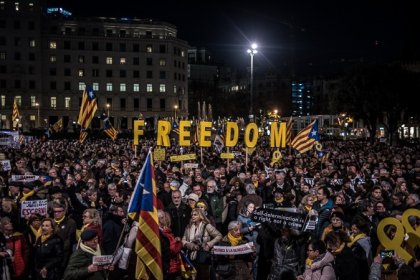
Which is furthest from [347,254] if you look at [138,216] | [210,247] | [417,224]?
[138,216]

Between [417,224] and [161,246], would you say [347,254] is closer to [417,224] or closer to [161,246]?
[417,224]

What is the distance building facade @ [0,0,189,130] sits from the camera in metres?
93.1

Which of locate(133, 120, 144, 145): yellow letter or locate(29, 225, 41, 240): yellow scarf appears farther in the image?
locate(133, 120, 144, 145): yellow letter

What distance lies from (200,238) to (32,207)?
3395 millimetres

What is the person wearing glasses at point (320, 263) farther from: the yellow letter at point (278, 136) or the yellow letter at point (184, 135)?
the yellow letter at point (278, 136)

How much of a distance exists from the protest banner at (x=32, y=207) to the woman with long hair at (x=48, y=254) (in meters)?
1.96

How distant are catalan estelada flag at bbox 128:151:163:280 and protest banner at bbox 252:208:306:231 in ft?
6.50

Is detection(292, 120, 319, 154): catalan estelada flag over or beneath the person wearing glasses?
over

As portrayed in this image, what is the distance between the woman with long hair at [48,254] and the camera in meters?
7.93

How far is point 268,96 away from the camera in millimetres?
140000

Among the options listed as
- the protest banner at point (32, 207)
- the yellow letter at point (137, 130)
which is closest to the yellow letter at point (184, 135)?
the yellow letter at point (137, 130)

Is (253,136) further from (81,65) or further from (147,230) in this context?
(81,65)

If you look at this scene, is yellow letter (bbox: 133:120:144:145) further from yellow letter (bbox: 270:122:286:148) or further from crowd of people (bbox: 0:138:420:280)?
crowd of people (bbox: 0:138:420:280)

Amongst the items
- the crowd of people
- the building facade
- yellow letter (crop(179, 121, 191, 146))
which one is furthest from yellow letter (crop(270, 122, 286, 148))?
the building facade
